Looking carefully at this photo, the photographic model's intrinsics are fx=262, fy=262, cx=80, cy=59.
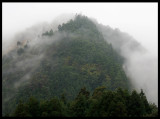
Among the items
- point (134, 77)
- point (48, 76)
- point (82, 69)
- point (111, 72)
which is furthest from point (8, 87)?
point (134, 77)

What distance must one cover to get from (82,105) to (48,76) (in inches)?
2108

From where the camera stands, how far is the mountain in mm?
90625

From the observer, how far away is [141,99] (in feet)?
150

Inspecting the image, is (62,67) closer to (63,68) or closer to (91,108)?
(63,68)

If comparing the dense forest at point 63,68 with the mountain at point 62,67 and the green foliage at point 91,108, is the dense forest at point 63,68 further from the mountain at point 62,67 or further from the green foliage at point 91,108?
the green foliage at point 91,108

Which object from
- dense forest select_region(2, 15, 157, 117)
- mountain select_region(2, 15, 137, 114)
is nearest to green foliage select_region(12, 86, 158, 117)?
dense forest select_region(2, 15, 157, 117)

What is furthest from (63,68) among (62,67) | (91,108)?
(91,108)

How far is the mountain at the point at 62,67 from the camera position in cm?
9062

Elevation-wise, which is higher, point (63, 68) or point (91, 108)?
point (63, 68)

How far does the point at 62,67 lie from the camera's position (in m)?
102

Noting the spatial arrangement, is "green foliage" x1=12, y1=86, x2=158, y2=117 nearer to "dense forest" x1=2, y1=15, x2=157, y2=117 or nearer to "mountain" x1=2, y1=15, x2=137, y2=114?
"dense forest" x1=2, y1=15, x2=157, y2=117

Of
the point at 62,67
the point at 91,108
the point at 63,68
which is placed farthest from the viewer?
the point at 62,67

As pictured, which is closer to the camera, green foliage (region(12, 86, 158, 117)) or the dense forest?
green foliage (region(12, 86, 158, 117))

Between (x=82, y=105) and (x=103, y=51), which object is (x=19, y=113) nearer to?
(x=82, y=105)
